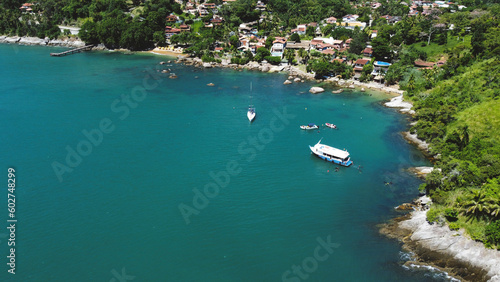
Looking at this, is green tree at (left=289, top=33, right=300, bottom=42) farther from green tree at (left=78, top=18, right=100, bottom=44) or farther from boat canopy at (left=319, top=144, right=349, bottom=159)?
green tree at (left=78, top=18, right=100, bottom=44)

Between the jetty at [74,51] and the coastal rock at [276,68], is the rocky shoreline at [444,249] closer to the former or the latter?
the coastal rock at [276,68]

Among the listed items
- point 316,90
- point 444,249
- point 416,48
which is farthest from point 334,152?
point 416,48

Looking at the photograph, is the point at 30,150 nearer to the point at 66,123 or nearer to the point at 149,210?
the point at 66,123

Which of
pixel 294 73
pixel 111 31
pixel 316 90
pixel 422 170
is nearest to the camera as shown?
pixel 422 170

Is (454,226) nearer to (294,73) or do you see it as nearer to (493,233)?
(493,233)

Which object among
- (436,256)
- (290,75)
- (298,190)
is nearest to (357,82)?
(290,75)

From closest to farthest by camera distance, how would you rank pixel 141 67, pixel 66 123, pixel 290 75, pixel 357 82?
pixel 66 123
pixel 357 82
pixel 290 75
pixel 141 67

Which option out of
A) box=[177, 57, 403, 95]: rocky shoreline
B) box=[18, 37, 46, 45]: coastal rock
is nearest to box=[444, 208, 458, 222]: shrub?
box=[177, 57, 403, 95]: rocky shoreline
